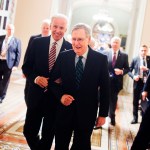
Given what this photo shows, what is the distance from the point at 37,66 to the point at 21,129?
1.95 metres

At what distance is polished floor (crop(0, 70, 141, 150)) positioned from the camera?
4.69m

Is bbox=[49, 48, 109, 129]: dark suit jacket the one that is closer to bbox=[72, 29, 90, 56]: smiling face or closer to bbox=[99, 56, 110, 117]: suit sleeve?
bbox=[99, 56, 110, 117]: suit sleeve

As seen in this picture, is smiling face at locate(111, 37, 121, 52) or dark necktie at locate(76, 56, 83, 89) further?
smiling face at locate(111, 37, 121, 52)

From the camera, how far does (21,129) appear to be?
17.5 ft

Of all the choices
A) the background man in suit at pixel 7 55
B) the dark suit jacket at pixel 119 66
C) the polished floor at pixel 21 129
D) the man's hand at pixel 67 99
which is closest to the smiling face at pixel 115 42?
the dark suit jacket at pixel 119 66

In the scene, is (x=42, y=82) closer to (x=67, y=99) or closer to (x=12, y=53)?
(x=67, y=99)

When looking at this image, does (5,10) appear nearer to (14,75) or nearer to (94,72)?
(14,75)

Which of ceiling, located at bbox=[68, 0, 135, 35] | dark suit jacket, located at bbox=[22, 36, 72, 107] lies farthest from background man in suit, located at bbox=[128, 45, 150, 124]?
ceiling, located at bbox=[68, 0, 135, 35]

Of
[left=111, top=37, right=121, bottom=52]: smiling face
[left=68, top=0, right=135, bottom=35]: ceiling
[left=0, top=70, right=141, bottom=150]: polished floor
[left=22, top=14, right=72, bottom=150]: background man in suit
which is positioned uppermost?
[left=68, top=0, right=135, bottom=35]: ceiling

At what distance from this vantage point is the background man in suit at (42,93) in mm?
3588

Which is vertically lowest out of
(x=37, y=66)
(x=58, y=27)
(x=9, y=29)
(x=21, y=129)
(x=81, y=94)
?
(x=21, y=129)

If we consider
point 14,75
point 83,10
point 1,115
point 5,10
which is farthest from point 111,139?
point 83,10

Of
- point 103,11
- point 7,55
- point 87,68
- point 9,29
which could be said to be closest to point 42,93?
point 87,68

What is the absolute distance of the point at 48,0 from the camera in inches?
485
